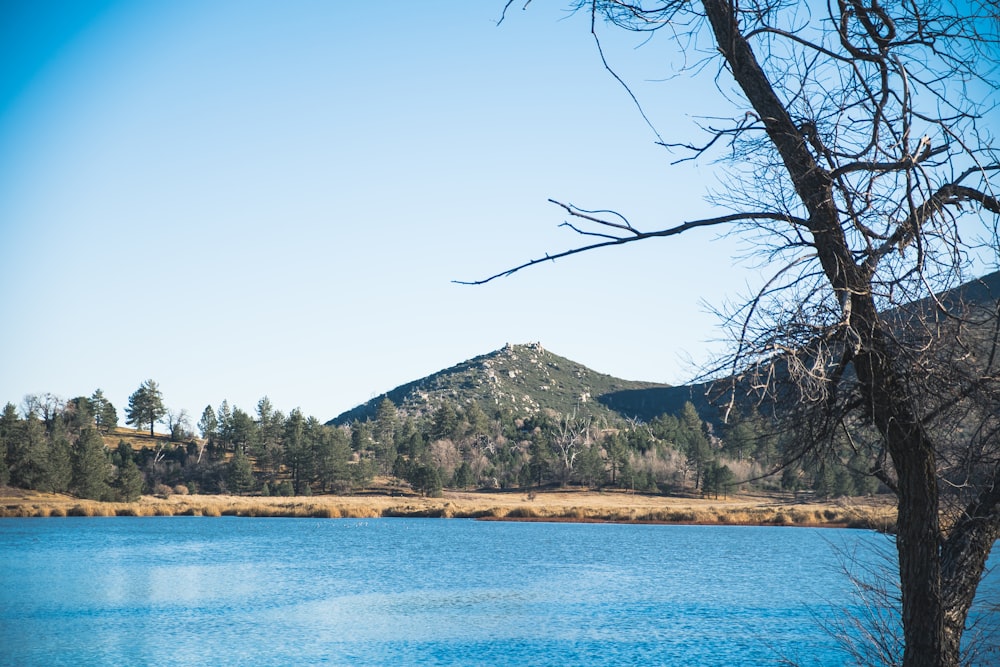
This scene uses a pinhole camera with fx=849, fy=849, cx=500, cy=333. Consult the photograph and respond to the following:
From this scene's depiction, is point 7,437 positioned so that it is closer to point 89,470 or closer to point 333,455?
point 89,470

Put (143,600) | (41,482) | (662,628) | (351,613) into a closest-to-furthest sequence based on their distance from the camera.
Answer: (662,628) < (351,613) < (143,600) < (41,482)

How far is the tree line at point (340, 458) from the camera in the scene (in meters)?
65.3

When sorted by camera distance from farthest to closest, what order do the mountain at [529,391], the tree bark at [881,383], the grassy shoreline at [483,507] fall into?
the mountain at [529,391] < the grassy shoreline at [483,507] < the tree bark at [881,383]

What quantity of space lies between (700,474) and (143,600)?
215 feet

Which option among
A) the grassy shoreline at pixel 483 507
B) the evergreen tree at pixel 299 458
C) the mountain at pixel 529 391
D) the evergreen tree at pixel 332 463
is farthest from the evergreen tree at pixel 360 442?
the mountain at pixel 529 391

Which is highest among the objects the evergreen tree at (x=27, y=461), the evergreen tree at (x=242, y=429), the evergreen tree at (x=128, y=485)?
the evergreen tree at (x=242, y=429)

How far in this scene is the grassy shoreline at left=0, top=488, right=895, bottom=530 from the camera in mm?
58844

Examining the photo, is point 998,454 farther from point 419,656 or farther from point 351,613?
point 351,613

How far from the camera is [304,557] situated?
35875 mm

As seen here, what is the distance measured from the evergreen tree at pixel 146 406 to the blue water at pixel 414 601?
215 ft

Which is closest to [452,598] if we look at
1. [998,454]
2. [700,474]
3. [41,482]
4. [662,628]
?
[662,628]

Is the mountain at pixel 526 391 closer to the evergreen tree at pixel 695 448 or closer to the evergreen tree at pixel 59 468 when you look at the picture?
the evergreen tree at pixel 695 448

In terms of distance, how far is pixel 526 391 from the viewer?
579ft

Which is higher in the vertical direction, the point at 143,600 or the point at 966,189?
the point at 966,189
